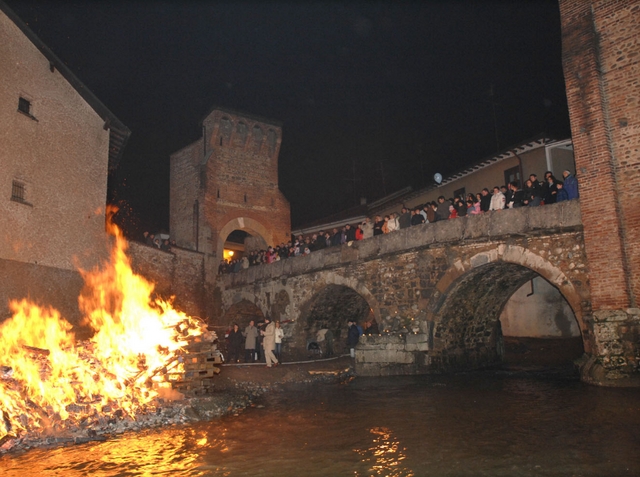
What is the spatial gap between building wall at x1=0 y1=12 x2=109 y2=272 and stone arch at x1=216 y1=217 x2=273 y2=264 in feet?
33.5

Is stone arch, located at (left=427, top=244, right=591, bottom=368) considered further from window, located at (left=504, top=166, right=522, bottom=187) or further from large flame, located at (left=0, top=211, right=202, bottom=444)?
large flame, located at (left=0, top=211, right=202, bottom=444)

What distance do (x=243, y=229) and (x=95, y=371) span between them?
20000 millimetres

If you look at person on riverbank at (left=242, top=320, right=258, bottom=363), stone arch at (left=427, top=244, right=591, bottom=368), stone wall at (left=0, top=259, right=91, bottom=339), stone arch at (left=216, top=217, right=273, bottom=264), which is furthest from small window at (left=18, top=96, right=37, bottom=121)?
stone arch at (left=216, top=217, right=273, bottom=264)

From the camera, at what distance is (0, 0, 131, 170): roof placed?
13.7 meters

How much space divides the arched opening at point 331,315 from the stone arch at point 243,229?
A: 855cm

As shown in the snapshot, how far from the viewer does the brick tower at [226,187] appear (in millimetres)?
27016

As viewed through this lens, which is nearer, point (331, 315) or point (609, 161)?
point (609, 161)

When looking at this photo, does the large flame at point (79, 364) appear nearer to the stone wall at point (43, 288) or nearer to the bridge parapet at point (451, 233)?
the stone wall at point (43, 288)

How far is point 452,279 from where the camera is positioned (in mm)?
14219

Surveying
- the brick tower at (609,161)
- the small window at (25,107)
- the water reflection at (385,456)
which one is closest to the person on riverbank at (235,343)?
the small window at (25,107)

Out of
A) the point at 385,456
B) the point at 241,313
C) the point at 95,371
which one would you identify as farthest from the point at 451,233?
the point at 241,313

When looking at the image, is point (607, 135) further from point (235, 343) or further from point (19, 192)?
point (19, 192)

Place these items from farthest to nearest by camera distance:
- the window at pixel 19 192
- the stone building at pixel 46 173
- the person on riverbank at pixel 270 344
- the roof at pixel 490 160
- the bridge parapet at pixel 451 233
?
the roof at pixel 490 160 → the person on riverbank at pixel 270 344 → the window at pixel 19 192 → the stone building at pixel 46 173 → the bridge parapet at pixel 451 233

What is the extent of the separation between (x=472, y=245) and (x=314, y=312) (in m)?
8.18
